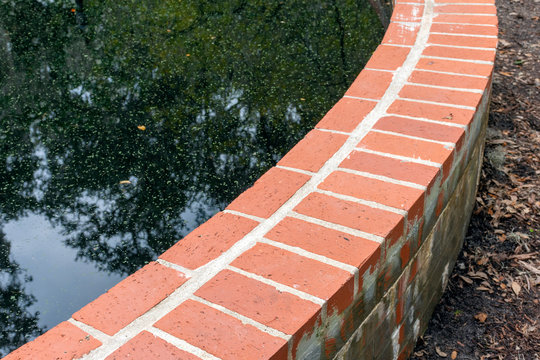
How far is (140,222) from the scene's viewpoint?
2012 mm

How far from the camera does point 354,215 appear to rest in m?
1.34

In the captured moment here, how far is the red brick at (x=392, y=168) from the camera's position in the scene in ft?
4.80

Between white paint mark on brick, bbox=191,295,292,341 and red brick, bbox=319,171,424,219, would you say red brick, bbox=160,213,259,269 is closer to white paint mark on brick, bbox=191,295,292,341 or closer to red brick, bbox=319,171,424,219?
white paint mark on brick, bbox=191,295,292,341

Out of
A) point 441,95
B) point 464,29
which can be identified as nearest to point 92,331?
point 441,95

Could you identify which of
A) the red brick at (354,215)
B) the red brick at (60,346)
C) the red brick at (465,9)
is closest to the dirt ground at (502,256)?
the red brick at (465,9)

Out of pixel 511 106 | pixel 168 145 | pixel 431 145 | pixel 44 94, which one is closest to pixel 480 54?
pixel 431 145

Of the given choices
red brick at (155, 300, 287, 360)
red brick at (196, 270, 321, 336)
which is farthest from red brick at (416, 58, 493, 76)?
red brick at (155, 300, 287, 360)

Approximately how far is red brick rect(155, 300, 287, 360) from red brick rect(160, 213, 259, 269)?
0.16 metres

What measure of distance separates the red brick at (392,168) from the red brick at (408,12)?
1.23m

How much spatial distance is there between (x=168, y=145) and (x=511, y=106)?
2.12 m

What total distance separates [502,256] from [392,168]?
1.07 metres

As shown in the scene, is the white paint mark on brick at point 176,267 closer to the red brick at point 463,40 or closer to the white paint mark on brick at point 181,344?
the white paint mark on brick at point 181,344

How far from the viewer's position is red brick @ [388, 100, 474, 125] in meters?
1.71

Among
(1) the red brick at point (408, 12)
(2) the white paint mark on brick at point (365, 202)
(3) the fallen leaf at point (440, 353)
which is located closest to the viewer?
(2) the white paint mark on brick at point (365, 202)
